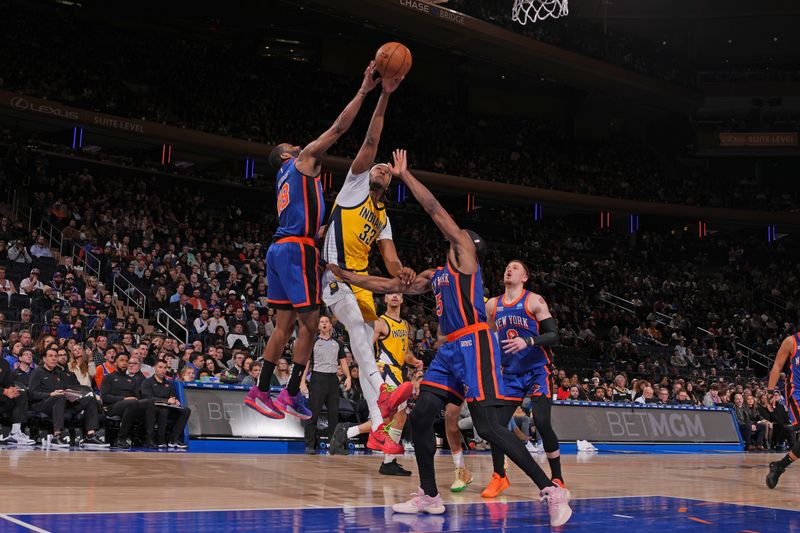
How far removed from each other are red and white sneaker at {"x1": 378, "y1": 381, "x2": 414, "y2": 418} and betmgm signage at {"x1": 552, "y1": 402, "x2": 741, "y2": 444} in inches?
338

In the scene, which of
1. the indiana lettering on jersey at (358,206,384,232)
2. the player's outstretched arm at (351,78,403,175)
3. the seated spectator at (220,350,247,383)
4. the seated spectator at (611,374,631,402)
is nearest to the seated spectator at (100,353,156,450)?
the seated spectator at (220,350,247,383)

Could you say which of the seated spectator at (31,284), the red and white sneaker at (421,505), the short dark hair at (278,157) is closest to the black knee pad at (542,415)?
the red and white sneaker at (421,505)

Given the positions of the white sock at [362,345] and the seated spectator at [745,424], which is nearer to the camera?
the white sock at [362,345]

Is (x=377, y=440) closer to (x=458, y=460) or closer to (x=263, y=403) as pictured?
(x=458, y=460)

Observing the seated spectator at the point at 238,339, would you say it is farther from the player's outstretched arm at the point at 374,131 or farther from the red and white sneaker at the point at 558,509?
the red and white sneaker at the point at 558,509

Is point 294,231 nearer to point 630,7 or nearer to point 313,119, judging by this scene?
point 313,119

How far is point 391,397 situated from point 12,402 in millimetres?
6715

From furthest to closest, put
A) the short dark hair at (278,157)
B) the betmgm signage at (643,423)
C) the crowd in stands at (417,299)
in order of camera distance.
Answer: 1. the betmgm signage at (643,423)
2. the crowd in stands at (417,299)
3. the short dark hair at (278,157)

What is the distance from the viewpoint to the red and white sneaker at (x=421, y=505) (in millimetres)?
6492

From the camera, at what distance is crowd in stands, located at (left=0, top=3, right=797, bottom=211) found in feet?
89.0

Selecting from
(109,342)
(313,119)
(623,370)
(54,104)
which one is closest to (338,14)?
(313,119)

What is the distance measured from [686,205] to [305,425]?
29.1m

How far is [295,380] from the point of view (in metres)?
8.13

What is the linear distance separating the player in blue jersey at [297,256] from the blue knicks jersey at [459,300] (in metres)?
1.28
